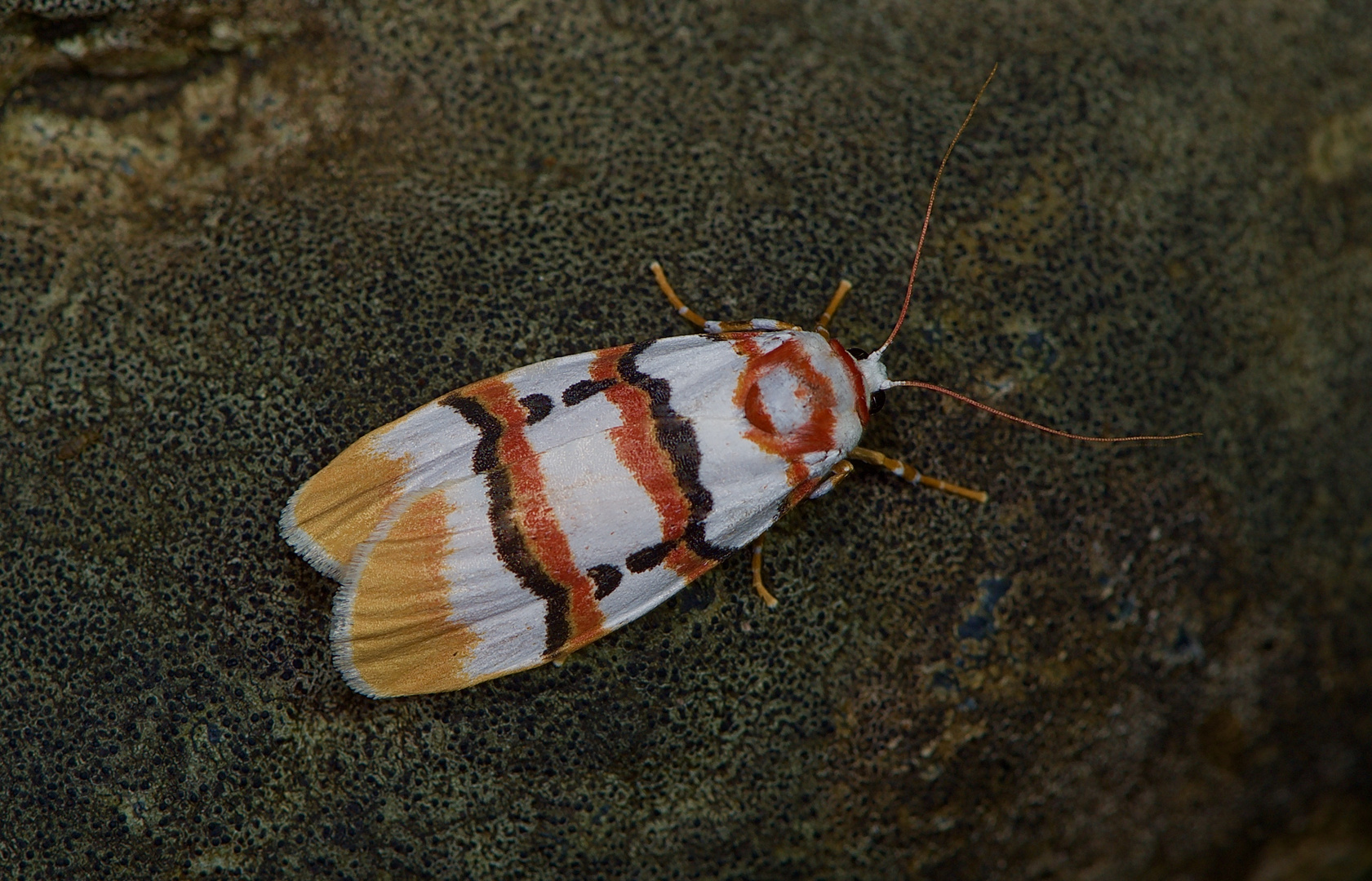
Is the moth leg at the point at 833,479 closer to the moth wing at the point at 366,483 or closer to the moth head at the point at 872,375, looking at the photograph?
the moth head at the point at 872,375

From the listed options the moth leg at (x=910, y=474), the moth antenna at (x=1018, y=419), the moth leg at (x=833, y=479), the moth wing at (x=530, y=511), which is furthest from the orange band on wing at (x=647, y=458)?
the moth antenna at (x=1018, y=419)

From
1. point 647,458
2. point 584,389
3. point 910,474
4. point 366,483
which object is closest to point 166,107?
point 366,483

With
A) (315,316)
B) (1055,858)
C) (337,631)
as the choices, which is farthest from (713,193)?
(1055,858)

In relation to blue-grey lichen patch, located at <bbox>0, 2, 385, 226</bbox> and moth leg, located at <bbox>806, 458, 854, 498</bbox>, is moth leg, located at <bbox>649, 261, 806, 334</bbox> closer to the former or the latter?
moth leg, located at <bbox>806, 458, 854, 498</bbox>

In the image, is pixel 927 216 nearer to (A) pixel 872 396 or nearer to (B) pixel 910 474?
(A) pixel 872 396

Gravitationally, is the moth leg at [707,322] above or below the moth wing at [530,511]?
above

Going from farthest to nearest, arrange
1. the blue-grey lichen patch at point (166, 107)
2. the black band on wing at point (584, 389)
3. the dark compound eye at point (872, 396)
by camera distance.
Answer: the blue-grey lichen patch at point (166, 107), the dark compound eye at point (872, 396), the black band on wing at point (584, 389)

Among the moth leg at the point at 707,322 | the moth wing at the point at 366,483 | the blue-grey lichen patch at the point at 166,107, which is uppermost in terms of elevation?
the blue-grey lichen patch at the point at 166,107

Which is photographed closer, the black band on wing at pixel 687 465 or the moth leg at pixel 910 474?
the black band on wing at pixel 687 465

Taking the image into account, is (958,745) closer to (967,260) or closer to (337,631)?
(967,260)
